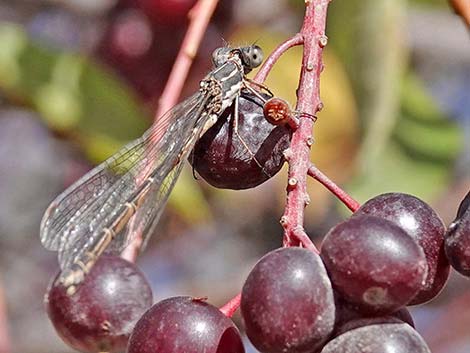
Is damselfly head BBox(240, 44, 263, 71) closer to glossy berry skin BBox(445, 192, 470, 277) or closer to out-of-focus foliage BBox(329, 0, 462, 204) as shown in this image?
glossy berry skin BBox(445, 192, 470, 277)

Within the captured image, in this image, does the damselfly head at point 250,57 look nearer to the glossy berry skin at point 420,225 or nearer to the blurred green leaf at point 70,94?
the glossy berry skin at point 420,225

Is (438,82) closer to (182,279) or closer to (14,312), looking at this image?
(182,279)

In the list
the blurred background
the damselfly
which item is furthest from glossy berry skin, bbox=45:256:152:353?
the blurred background

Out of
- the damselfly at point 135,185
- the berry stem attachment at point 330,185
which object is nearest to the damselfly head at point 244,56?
the damselfly at point 135,185

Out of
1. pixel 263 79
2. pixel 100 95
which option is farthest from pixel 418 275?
pixel 100 95

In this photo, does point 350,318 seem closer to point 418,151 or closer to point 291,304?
point 291,304

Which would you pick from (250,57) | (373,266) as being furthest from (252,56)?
(373,266)
